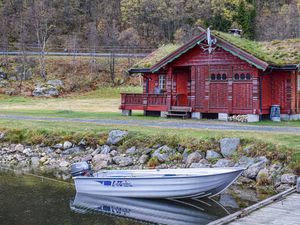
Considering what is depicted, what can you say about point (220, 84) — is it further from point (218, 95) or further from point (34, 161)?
point (34, 161)

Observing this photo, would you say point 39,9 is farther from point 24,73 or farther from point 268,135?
point 268,135

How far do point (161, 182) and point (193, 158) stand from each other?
14.2ft

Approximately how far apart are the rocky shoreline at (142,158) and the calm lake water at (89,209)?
9.29 ft

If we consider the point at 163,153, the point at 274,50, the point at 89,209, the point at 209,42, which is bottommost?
the point at 89,209

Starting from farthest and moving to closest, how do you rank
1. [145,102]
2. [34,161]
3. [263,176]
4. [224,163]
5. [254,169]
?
[145,102] < [34,161] < [224,163] < [254,169] < [263,176]

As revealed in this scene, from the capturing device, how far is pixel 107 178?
1862 centimetres

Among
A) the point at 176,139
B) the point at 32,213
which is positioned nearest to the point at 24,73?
the point at 176,139

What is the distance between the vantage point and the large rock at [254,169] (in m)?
19.8

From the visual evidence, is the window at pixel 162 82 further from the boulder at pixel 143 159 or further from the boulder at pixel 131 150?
the boulder at pixel 143 159

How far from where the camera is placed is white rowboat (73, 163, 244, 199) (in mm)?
17312

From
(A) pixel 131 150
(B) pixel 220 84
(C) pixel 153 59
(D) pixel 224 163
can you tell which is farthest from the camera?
(C) pixel 153 59

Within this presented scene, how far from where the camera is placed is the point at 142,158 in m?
23.2

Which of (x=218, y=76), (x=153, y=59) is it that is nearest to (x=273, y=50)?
(x=218, y=76)

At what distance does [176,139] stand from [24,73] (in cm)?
4418
